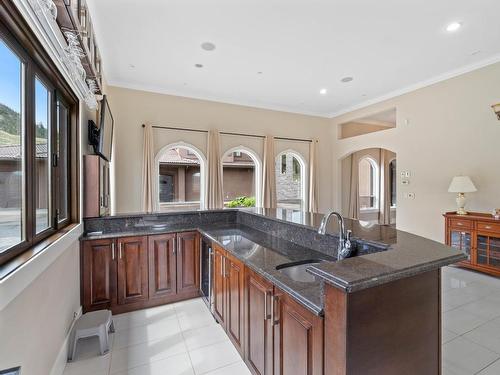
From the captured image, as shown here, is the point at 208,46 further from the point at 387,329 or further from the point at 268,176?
the point at 387,329

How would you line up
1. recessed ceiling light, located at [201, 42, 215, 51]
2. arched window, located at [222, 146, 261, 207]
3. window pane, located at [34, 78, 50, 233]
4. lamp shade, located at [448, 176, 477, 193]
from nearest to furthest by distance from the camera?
window pane, located at [34, 78, 50, 233] < recessed ceiling light, located at [201, 42, 215, 51] < lamp shade, located at [448, 176, 477, 193] < arched window, located at [222, 146, 261, 207]

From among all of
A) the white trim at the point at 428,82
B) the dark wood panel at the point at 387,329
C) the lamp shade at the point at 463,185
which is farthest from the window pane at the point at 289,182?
the dark wood panel at the point at 387,329

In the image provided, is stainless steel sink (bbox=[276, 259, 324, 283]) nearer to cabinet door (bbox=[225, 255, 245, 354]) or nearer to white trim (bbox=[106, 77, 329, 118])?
cabinet door (bbox=[225, 255, 245, 354])

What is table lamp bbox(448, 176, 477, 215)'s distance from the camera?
403cm

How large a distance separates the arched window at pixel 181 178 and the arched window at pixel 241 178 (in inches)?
23.4

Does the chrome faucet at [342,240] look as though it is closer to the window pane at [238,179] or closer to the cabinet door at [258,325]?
the cabinet door at [258,325]

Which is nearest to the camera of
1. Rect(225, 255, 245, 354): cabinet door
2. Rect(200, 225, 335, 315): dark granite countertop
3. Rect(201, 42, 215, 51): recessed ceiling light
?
Rect(200, 225, 335, 315): dark granite countertop

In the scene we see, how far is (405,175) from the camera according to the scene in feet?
17.2

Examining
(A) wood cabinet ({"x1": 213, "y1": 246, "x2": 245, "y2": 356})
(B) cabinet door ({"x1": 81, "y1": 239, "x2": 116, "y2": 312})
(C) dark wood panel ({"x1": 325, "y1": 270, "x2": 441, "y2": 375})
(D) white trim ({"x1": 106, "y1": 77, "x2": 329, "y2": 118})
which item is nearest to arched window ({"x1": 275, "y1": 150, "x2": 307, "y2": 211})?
(D) white trim ({"x1": 106, "y1": 77, "x2": 329, "y2": 118})

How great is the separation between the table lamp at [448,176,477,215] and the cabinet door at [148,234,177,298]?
431 centimetres

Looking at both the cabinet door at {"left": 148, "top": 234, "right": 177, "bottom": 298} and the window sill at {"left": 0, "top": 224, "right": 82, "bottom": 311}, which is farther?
the cabinet door at {"left": 148, "top": 234, "right": 177, "bottom": 298}

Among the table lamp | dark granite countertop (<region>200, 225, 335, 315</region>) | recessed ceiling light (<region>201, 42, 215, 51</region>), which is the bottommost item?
dark granite countertop (<region>200, 225, 335, 315</region>)

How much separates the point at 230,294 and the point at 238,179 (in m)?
4.41

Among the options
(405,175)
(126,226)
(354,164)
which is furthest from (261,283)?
(354,164)
